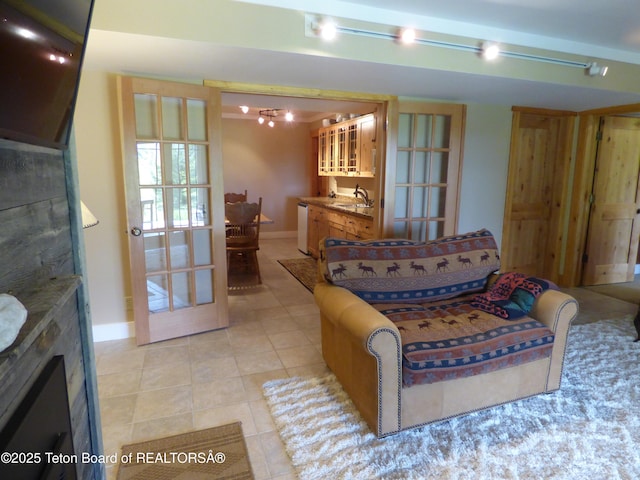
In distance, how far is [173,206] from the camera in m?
3.11

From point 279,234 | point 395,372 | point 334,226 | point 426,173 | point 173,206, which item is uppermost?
point 426,173

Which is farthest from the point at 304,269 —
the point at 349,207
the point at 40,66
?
the point at 40,66

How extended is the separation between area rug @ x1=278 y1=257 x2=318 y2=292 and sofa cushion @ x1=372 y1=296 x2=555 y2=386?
7.86 ft

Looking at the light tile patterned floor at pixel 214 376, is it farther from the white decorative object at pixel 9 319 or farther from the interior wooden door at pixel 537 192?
the interior wooden door at pixel 537 192

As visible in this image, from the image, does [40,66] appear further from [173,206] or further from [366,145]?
[366,145]

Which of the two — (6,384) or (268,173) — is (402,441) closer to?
(6,384)

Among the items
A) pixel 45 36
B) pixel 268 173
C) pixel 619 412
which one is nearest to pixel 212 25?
pixel 45 36

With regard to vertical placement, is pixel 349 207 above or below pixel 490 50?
below

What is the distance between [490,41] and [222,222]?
2469 mm

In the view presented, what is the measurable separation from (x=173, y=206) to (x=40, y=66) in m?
2.29

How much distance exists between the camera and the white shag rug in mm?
1793

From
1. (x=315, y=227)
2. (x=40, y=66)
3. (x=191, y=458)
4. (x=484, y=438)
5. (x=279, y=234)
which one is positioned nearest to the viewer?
(x=40, y=66)

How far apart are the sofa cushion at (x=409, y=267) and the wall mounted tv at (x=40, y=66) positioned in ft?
5.37

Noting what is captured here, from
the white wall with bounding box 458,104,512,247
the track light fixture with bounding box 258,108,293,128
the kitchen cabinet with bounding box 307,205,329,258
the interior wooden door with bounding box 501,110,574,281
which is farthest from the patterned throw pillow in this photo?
the track light fixture with bounding box 258,108,293,128
